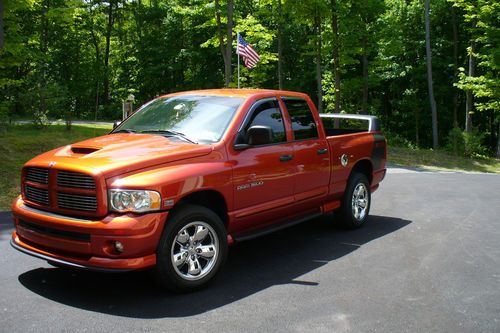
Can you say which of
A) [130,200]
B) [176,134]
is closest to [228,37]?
[176,134]

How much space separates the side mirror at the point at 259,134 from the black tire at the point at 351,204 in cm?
240

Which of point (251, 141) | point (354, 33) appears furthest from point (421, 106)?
point (251, 141)

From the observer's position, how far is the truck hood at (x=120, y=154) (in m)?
4.71

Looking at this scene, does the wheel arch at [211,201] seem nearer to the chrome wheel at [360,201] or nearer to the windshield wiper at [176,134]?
the windshield wiper at [176,134]

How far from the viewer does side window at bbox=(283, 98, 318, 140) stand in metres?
6.61

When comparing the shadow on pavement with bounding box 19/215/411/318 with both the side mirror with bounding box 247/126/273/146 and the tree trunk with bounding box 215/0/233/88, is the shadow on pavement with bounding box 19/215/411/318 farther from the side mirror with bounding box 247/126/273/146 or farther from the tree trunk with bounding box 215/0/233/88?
the tree trunk with bounding box 215/0/233/88

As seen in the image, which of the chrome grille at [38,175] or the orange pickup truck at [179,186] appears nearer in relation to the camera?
the orange pickup truck at [179,186]

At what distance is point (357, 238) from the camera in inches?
289

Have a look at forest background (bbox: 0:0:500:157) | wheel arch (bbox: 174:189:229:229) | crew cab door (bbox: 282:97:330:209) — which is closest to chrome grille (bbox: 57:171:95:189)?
wheel arch (bbox: 174:189:229:229)

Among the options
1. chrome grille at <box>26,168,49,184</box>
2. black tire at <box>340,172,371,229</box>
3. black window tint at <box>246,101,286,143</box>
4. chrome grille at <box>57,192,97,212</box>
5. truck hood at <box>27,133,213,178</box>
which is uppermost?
black window tint at <box>246,101,286,143</box>

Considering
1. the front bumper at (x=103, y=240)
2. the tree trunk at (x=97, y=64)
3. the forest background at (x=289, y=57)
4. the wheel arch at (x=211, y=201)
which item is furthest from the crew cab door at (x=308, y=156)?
the tree trunk at (x=97, y=64)

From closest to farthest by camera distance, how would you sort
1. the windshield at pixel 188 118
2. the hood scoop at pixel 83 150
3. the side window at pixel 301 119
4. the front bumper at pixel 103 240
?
the front bumper at pixel 103 240, the hood scoop at pixel 83 150, the windshield at pixel 188 118, the side window at pixel 301 119

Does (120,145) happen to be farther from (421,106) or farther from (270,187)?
(421,106)

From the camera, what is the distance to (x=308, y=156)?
21.7 ft
